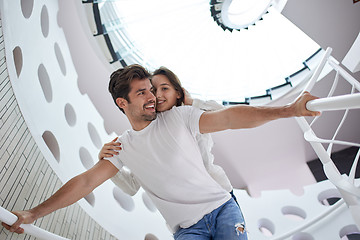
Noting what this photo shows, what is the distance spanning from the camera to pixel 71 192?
5.56ft

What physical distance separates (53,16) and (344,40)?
3.09 metres

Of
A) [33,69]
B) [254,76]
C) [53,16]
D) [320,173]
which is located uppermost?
[53,16]

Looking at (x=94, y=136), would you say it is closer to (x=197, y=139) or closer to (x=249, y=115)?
(x=197, y=139)

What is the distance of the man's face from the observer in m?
1.83

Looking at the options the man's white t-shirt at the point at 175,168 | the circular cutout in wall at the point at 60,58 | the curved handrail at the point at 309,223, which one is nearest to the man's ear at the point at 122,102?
the man's white t-shirt at the point at 175,168

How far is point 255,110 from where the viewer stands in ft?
4.91

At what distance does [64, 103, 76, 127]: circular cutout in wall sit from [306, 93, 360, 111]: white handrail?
7.32 ft

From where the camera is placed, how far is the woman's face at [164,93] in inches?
84.4

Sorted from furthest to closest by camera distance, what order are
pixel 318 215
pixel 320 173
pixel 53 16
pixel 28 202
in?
pixel 320 173, pixel 318 215, pixel 53 16, pixel 28 202

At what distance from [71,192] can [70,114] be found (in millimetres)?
1494

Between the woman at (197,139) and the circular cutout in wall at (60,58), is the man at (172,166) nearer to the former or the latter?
the woman at (197,139)

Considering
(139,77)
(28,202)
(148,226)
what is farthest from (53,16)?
(148,226)

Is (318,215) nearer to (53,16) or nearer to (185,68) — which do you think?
(185,68)

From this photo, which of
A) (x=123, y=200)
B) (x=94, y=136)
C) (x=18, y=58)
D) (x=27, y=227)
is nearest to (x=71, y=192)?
(x=27, y=227)
